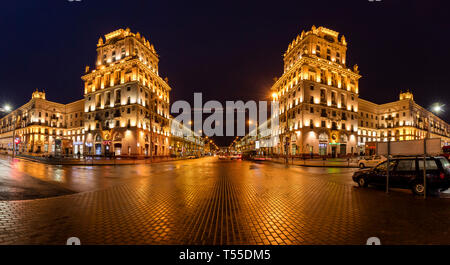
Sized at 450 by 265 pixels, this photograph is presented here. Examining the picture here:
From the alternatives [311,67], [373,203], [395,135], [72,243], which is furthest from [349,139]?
[72,243]

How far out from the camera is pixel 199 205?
6691mm

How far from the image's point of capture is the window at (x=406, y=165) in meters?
8.72

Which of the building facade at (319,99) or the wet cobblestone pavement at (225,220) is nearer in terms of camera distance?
the wet cobblestone pavement at (225,220)

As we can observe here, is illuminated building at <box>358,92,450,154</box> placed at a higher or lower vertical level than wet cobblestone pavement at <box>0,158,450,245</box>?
higher

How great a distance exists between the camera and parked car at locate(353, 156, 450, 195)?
320 inches

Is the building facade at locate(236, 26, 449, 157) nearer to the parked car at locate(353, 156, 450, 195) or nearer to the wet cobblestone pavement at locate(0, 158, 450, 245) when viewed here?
the parked car at locate(353, 156, 450, 195)

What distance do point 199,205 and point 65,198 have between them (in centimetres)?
533

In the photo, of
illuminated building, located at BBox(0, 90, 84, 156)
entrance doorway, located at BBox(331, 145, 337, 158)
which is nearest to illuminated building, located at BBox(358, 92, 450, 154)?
entrance doorway, located at BBox(331, 145, 337, 158)

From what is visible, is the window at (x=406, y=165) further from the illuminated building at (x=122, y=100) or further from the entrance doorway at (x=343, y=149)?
the entrance doorway at (x=343, y=149)

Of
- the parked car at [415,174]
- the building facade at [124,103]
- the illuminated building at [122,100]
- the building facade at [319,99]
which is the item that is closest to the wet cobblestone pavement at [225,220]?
the parked car at [415,174]

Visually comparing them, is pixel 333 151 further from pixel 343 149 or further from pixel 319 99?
pixel 319 99

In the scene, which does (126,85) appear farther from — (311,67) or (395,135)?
(395,135)

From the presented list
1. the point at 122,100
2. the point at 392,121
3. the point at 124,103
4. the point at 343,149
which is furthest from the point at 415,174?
the point at 392,121

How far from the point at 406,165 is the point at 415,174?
0.57 m
